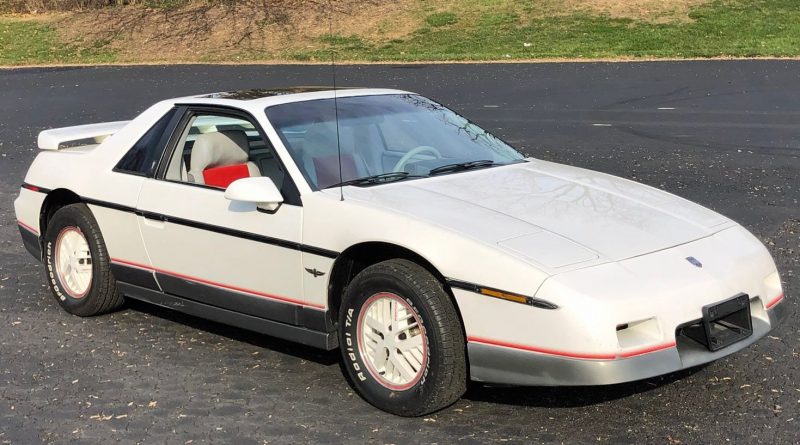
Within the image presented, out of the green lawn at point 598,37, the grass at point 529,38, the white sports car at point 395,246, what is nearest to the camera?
the white sports car at point 395,246

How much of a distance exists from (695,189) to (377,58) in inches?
769

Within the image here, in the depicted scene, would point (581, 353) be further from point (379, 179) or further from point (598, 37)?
point (598, 37)

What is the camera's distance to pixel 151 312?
640cm

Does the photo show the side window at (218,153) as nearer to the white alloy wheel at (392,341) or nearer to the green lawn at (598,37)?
the white alloy wheel at (392,341)

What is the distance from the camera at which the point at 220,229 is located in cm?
519

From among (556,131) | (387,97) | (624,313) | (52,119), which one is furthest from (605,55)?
(624,313)

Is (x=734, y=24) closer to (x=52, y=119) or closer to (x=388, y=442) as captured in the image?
(x=52, y=119)

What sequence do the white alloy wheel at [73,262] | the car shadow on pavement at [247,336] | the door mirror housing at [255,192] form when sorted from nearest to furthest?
1. the door mirror housing at [255,192]
2. the car shadow on pavement at [247,336]
3. the white alloy wheel at [73,262]

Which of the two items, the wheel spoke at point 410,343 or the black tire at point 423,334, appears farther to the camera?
the wheel spoke at point 410,343

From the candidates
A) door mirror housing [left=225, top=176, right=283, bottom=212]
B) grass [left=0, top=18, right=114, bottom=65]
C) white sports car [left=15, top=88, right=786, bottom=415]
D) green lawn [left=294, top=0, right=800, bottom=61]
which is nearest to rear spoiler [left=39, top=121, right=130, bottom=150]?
white sports car [left=15, top=88, right=786, bottom=415]

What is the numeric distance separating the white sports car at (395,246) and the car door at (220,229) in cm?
1

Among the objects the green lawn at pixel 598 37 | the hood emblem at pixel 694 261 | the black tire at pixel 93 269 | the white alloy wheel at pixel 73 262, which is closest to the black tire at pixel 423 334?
the hood emblem at pixel 694 261

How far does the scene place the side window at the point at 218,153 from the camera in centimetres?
568

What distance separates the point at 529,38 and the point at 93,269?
25.1 m
